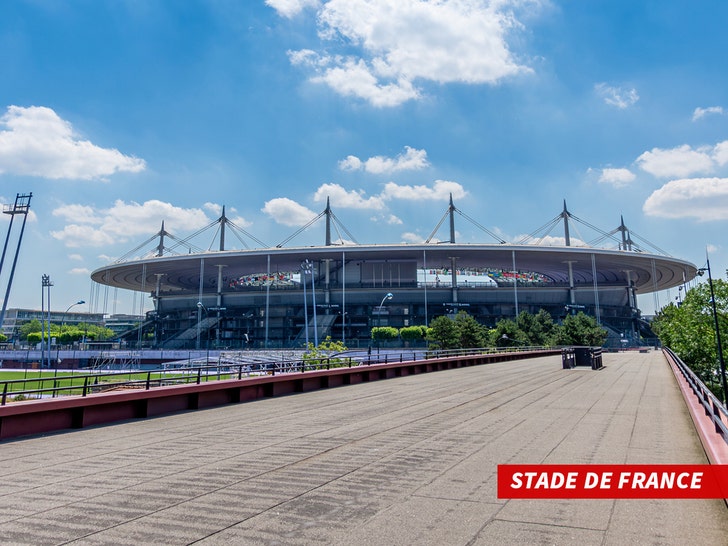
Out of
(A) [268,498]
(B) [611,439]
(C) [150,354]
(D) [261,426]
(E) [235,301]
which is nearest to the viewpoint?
(A) [268,498]

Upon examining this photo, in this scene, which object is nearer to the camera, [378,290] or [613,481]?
[613,481]

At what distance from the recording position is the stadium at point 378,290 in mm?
104688

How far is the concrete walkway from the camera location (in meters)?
6.03

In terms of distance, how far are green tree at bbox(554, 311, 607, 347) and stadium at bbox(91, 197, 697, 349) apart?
50.9ft

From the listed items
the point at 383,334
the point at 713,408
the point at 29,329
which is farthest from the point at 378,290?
the point at 29,329

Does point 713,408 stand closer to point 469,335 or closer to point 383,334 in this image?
point 469,335

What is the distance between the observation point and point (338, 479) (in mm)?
8352

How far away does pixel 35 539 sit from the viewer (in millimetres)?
5777

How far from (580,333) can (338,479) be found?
8404 cm

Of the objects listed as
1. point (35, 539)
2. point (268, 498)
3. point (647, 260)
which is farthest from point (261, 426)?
point (647, 260)

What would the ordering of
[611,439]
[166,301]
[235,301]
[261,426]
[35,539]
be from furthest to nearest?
[166,301] → [235,301] → [261,426] → [611,439] → [35,539]

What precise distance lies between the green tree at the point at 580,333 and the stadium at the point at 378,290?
50.9 feet

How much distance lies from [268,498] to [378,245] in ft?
320

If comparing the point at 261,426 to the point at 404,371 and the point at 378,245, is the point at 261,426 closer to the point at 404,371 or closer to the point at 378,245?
the point at 404,371
